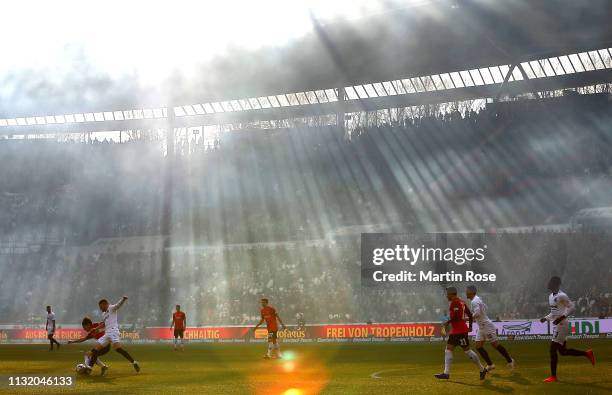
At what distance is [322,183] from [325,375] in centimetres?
3729

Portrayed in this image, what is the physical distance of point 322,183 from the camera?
54.5 meters

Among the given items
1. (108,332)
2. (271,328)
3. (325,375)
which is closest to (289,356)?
(271,328)

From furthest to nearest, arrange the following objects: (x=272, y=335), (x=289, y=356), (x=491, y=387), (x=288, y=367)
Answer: (x=289, y=356) < (x=272, y=335) < (x=288, y=367) < (x=491, y=387)

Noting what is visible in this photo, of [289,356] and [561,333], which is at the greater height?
[561,333]

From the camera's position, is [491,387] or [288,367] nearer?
[491,387]

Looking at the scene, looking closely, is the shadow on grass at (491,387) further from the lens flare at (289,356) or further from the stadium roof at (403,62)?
the stadium roof at (403,62)

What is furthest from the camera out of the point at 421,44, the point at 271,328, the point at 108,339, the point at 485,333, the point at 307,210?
the point at 307,210

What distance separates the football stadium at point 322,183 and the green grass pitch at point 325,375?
6.47 meters

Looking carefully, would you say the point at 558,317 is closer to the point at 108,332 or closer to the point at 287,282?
the point at 108,332

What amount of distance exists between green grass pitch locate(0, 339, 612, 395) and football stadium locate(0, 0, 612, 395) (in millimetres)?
6473

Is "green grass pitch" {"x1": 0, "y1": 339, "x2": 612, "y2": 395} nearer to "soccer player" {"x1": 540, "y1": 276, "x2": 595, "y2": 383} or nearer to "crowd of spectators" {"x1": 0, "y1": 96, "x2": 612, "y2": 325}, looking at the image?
"soccer player" {"x1": 540, "y1": 276, "x2": 595, "y2": 383}

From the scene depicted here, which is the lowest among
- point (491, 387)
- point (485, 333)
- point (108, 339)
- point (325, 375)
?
point (325, 375)

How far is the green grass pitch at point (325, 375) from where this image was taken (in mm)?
14258

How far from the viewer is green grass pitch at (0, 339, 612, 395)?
1426 cm
